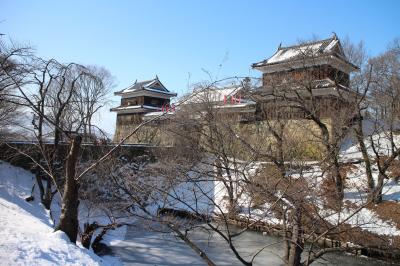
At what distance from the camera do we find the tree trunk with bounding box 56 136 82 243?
5160mm

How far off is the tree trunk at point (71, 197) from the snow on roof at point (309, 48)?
1188cm

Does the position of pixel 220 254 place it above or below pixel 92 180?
below

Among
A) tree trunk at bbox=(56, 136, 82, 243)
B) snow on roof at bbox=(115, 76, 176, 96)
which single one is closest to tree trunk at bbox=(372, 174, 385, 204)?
tree trunk at bbox=(56, 136, 82, 243)

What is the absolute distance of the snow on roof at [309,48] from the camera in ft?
50.4

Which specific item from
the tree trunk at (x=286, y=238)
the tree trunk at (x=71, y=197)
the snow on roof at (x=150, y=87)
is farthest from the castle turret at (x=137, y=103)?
the tree trunk at (x=286, y=238)

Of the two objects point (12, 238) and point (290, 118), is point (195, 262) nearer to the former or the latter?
point (12, 238)

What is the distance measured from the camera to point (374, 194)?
4.63m

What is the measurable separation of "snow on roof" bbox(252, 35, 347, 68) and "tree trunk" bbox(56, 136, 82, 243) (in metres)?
11.9

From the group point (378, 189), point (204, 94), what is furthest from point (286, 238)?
point (204, 94)

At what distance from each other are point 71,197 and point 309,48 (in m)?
12.5

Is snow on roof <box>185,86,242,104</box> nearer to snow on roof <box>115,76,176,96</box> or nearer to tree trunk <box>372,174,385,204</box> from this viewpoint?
tree trunk <box>372,174,385,204</box>

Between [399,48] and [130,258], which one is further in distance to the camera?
[399,48]

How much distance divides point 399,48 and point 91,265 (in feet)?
46.8

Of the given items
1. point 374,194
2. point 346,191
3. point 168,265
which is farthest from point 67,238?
point 346,191
